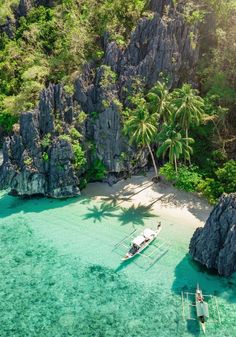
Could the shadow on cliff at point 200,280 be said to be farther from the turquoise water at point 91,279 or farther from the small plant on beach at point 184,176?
the small plant on beach at point 184,176

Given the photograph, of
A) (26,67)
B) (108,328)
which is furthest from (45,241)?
(26,67)

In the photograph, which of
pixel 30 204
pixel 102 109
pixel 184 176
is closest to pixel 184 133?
pixel 184 176

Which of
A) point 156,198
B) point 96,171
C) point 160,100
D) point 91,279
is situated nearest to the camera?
point 91,279

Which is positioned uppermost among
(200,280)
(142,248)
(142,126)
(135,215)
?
(142,126)

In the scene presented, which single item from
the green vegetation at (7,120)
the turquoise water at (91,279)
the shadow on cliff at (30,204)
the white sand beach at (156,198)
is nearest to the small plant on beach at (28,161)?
the shadow on cliff at (30,204)

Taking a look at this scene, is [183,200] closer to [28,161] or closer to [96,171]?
[96,171]
